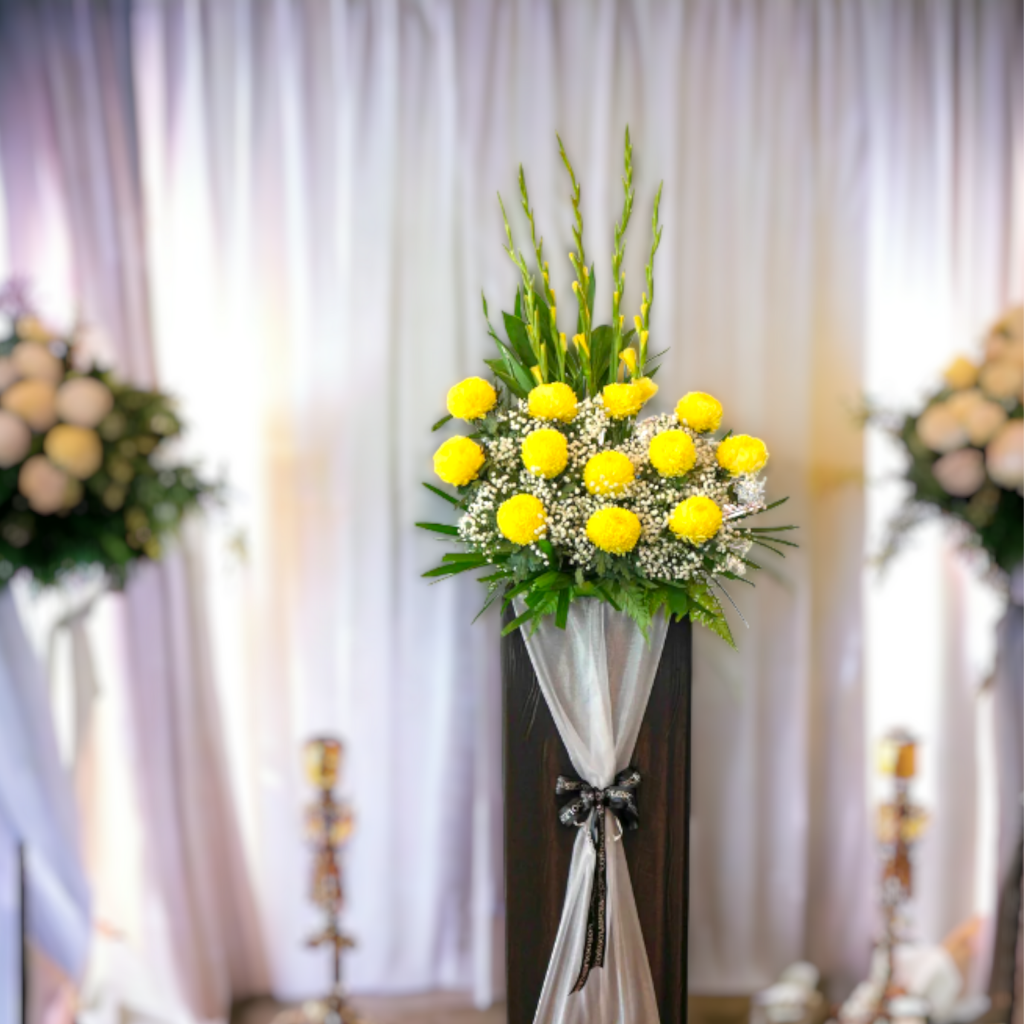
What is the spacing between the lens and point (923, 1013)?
2639mm

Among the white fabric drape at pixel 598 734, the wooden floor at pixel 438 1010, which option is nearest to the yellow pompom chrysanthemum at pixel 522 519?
the white fabric drape at pixel 598 734

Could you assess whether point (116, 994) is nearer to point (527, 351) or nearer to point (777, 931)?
point (777, 931)

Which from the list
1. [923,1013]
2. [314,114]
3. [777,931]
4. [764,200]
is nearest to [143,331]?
[314,114]

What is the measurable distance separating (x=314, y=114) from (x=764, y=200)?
1.25 meters

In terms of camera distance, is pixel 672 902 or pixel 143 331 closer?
pixel 672 902

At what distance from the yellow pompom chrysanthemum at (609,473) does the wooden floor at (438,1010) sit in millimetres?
2160

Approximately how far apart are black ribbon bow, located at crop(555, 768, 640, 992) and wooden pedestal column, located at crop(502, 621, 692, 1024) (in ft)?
0.06

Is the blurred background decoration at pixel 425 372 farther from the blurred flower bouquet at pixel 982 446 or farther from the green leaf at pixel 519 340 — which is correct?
the green leaf at pixel 519 340

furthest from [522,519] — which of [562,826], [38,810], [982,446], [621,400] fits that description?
[38,810]

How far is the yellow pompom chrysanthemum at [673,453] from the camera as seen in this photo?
104cm

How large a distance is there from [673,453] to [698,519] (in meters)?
0.08

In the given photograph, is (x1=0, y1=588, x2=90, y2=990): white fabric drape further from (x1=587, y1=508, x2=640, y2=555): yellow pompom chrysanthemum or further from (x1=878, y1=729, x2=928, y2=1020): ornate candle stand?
(x1=878, y1=729, x2=928, y2=1020): ornate candle stand

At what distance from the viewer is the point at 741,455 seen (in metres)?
1.07

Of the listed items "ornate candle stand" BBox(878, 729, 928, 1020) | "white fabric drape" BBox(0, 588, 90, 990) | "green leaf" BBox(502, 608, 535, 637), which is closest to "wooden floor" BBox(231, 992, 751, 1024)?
"ornate candle stand" BBox(878, 729, 928, 1020)
